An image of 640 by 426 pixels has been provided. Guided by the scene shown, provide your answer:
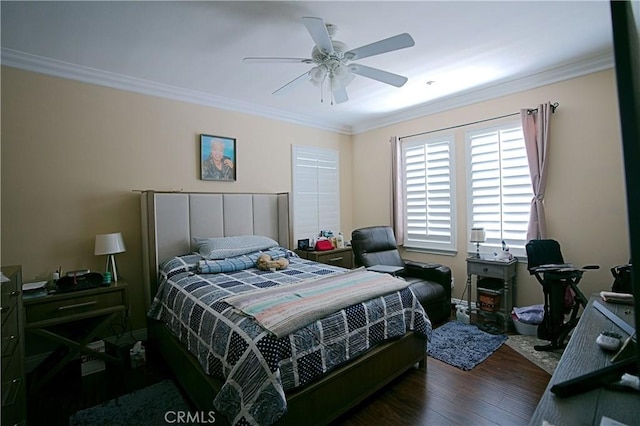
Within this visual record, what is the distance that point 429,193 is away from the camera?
4.11m

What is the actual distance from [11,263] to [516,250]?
16.1 ft

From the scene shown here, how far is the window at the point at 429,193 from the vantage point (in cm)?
392

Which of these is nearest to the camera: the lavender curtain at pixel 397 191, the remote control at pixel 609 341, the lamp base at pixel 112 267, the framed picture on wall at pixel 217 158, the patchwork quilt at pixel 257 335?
the remote control at pixel 609 341

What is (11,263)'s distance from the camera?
247 centimetres

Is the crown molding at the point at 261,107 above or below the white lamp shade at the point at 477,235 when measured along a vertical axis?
above

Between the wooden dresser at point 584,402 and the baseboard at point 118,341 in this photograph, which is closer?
the wooden dresser at point 584,402

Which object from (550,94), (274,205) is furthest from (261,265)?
(550,94)

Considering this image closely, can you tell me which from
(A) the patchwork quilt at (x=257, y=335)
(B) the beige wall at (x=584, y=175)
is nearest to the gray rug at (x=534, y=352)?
(B) the beige wall at (x=584, y=175)

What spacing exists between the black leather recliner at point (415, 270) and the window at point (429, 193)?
0.53 metres

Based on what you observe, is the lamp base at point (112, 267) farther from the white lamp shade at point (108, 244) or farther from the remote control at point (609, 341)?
the remote control at point (609, 341)

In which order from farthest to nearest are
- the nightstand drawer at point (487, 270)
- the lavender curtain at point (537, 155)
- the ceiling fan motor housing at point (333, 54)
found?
the nightstand drawer at point (487, 270), the lavender curtain at point (537, 155), the ceiling fan motor housing at point (333, 54)

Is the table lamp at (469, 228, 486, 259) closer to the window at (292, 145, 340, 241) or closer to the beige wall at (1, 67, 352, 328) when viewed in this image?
the window at (292, 145, 340, 241)

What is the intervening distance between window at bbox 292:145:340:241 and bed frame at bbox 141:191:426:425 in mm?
519

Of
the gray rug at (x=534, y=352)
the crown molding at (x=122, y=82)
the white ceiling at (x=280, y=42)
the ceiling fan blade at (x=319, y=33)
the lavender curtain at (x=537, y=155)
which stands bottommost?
the gray rug at (x=534, y=352)
